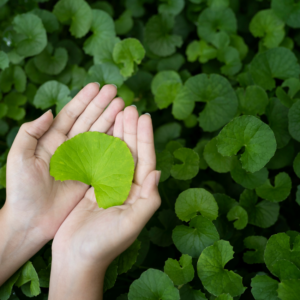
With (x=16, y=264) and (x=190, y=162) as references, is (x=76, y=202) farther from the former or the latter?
(x=190, y=162)

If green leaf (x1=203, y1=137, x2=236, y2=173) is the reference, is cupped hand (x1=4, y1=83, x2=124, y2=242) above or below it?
above

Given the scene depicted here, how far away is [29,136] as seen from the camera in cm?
97

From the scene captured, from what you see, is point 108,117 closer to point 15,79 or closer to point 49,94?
point 49,94

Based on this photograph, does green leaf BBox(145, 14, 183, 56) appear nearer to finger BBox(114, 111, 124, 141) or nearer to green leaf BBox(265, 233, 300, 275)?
finger BBox(114, 111, 124, 141)

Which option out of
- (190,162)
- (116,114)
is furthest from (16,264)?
(190,162)

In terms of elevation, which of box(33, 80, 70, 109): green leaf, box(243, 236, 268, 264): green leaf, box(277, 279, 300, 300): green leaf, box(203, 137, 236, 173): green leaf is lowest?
box(243, 236, 268, 264): green leaf

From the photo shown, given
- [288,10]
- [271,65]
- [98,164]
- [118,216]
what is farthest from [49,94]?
[288,10]

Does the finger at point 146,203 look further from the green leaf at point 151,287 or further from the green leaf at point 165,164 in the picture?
the green leaf at point 165,164

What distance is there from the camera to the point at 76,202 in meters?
1.03

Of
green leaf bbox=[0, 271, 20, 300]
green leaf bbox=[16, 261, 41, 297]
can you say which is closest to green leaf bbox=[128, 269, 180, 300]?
green leaf bbox=[16, 261, 41, 297]

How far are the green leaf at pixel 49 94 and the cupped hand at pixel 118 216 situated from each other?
1.59ft

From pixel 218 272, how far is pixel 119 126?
61cm

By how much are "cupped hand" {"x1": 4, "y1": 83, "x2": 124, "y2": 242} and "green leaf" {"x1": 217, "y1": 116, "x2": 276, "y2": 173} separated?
16.6 inches

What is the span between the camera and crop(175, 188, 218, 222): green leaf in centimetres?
102
